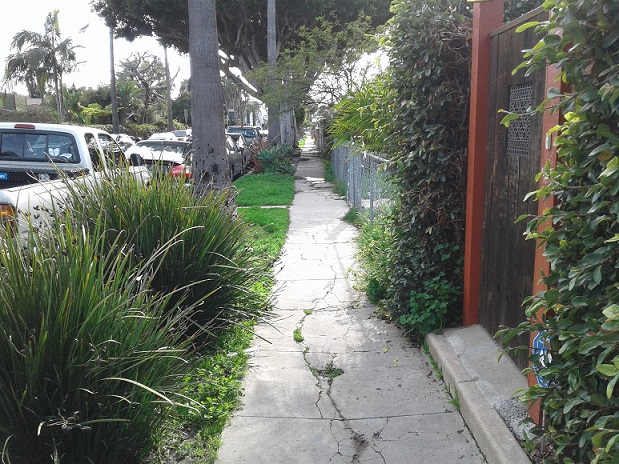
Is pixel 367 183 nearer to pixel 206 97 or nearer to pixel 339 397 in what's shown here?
pixel 206 97

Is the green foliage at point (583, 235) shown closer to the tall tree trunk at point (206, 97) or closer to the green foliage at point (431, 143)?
the green foliage at point (431, 143)

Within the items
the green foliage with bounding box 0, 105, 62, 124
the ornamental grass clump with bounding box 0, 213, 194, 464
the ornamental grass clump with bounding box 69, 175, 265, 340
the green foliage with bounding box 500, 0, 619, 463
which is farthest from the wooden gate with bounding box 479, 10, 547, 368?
the green foliage with bounding box 0, 105, 62, 124

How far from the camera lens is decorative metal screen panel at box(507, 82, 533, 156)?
14.2ft

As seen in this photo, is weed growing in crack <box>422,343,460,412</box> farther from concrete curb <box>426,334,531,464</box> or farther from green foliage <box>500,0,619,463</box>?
green foliage <box>500,0,619,463</box>

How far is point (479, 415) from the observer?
3.95 m

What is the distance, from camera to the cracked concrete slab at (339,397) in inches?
154

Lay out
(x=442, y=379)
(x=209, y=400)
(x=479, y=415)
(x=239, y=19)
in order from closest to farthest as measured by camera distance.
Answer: (x=479, y=415), (x=209, y=400), (x=442, y=379), (x=239, y=19)

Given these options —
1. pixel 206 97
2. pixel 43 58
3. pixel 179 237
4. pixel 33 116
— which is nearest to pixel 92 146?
pixel 206 97

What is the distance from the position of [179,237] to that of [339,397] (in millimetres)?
1731

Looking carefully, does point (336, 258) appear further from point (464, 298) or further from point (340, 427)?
point (340, 427)

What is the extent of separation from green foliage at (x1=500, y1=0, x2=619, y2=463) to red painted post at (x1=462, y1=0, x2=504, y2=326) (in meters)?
2.23

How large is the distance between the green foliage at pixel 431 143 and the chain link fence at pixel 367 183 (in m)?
0.79

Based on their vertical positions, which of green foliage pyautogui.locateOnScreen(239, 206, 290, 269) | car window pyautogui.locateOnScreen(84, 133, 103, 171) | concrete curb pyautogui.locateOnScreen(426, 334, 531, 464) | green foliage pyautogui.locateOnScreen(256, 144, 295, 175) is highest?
car window pyautogui.locateOnScreen(84, 133, 103, 171)

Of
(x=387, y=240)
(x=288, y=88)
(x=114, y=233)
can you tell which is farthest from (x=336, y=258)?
(x=288, y=88)
